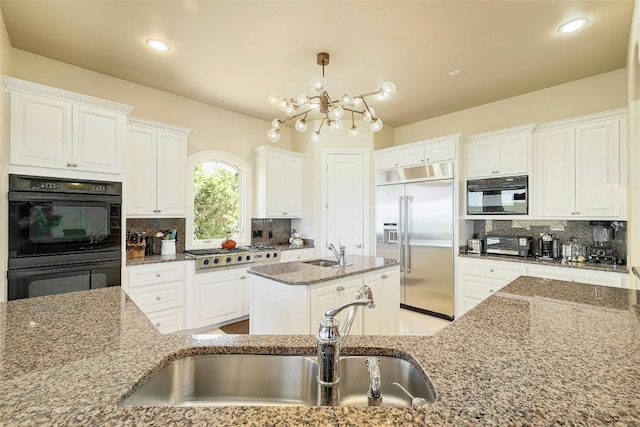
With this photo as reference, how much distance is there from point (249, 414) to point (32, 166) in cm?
296

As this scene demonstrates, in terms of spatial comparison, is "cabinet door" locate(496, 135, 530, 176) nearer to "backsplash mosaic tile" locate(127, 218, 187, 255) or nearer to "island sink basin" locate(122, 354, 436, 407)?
"island sink basin" locate(122, 354, 436, 407)

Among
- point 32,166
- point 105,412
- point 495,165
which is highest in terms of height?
Answer: point 495,165

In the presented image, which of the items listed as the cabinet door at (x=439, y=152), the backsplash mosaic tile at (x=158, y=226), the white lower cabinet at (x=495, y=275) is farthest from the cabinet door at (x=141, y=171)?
the white lower cabinet at (x=495, y=275)

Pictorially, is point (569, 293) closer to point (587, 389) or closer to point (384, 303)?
point (587, 389)

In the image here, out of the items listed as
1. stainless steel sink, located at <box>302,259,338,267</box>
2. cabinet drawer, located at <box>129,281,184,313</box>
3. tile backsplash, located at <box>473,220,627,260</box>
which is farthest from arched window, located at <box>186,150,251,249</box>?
tile backsplash, located at <box>473,220,627,260</box>

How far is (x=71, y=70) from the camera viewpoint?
321cm

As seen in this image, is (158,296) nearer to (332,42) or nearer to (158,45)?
(158,45)

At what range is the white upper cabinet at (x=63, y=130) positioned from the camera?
2.41m

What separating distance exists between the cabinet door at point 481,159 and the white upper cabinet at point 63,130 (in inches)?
162

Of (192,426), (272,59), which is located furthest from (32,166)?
(192,426)

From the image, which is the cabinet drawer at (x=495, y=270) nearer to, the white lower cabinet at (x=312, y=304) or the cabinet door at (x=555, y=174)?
the cabinet door at (x=555, y=174)

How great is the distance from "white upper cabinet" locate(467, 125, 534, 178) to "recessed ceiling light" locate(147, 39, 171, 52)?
3735mm

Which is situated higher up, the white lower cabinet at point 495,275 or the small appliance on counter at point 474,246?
the small appliance on counter at point 474,246

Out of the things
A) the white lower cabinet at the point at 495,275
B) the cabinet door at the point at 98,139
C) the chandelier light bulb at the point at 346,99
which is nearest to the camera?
the chandelier light bulb at the point at 346,99
